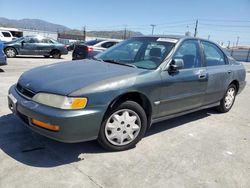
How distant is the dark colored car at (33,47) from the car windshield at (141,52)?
39.4 ft

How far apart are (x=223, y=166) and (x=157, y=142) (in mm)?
950

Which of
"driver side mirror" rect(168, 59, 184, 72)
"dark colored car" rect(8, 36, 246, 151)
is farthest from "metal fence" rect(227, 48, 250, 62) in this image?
"driver side mirror" rect(168, 59, 184, 72)

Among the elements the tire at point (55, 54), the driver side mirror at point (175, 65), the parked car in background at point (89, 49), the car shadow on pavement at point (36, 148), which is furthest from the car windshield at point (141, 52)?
the tire at point (55, 54)

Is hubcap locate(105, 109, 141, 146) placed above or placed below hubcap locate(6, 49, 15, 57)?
above

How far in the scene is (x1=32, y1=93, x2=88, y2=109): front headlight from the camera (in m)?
2.85

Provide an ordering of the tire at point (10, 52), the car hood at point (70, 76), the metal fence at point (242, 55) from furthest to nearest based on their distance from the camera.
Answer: the metal fence at point (242, 55) → the tire at point (10, 52) → the car hood at point (70, 76)

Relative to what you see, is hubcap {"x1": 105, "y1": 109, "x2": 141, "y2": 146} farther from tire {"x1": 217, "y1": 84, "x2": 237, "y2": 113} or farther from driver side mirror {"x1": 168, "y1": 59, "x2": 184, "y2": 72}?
tire {"x1": 217, "y1": 84, "x2": 237, "y2": 113}

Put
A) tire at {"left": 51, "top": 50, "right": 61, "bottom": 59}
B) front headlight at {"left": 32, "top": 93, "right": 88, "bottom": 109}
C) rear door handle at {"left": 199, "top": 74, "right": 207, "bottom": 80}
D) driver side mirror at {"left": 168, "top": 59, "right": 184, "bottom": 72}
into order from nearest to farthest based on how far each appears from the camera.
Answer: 1. front headlight at {"left": 32, "top": 93, "right": 88, "bottom": 109}
2. driver side mirror at {"left": 168, "top": 59, "right": 184, "bottom": 72}
3. rear door handle at {"left": 199, "top": 74, "right": 207, "bottom": 80}
4. tire at {"left": 51, "top": 50, "right": 61, "bottom": 59}

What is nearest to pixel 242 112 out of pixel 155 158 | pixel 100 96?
pixel 155 158

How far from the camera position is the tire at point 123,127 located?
128 inches

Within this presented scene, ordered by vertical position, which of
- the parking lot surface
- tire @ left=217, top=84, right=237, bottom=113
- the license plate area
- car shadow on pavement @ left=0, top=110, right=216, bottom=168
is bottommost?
the parking lot surface

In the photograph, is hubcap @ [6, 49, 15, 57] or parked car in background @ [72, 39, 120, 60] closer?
parked car in background @ [72, 39, 120, 60]

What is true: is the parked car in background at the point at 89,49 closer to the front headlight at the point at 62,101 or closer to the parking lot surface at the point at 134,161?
the parking lot surface at the point at 134,161

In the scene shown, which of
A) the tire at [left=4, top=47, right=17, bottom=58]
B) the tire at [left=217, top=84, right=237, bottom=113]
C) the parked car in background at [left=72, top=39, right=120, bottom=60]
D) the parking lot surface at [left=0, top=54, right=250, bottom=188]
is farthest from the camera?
the tire at [left=4, top=47, right=17, bottom=58]
